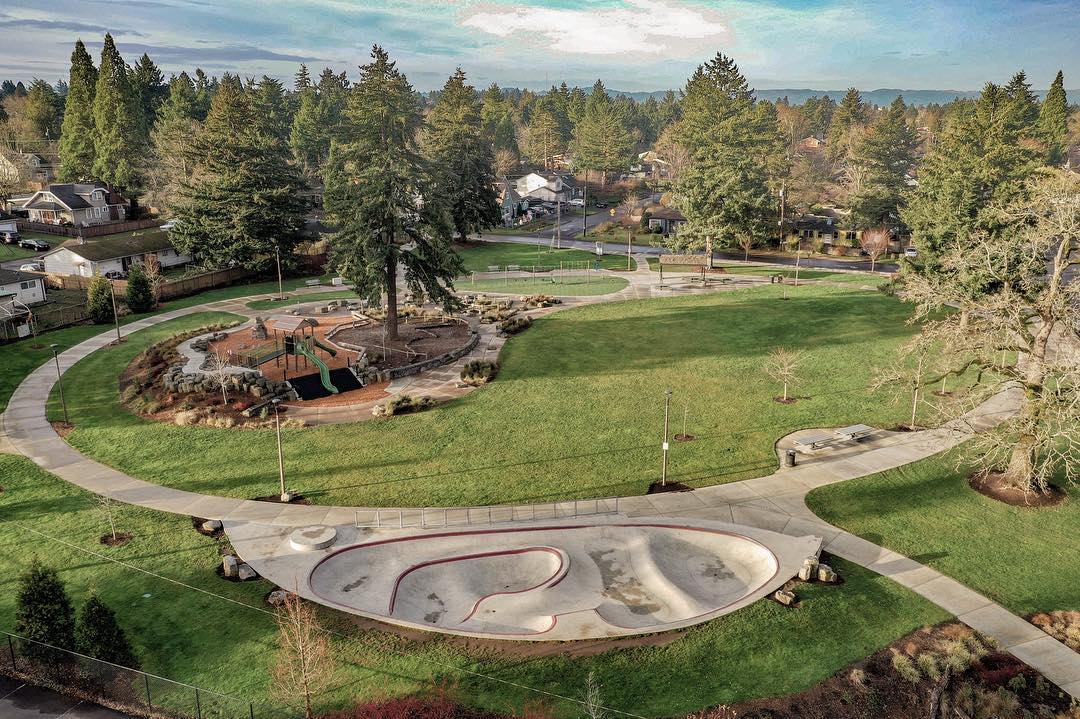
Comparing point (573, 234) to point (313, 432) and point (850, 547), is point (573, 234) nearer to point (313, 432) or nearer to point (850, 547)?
point (313, 432)

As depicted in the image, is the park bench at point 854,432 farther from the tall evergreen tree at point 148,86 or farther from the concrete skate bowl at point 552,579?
the tall evergreen tree at point 148,86

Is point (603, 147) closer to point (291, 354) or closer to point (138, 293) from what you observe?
point (138, 293)

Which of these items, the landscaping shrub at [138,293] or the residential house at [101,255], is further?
the residential house at [101,255]

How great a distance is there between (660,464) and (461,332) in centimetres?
2346

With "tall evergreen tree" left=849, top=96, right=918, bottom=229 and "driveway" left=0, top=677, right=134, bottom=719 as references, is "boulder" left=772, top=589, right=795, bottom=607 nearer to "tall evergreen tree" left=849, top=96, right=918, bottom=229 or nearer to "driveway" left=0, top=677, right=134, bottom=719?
"driveway" left=0, top=677, right=134, bottom=719

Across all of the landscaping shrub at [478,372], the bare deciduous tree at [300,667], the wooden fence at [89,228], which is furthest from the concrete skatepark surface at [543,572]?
the wooden fence at [89,228]

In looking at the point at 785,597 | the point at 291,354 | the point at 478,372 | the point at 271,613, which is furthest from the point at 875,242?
the point at 271,613

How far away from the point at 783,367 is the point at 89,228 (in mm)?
82647

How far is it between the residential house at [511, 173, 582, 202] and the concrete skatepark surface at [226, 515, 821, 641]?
101634 millimetres

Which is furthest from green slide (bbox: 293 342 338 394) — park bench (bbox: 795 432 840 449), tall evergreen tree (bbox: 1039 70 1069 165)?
tall evergreen tree (bbox: 1039 70 1069 165)

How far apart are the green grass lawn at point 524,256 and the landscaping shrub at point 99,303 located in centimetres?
3450

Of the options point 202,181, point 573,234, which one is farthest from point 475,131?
point 202,181

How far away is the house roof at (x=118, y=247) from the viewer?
65000 millimetres

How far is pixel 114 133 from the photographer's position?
3622 inches
